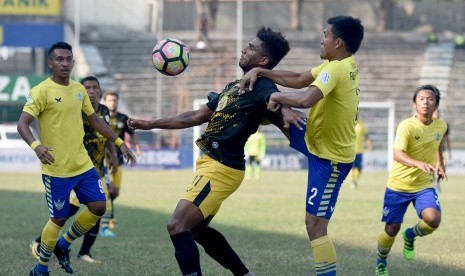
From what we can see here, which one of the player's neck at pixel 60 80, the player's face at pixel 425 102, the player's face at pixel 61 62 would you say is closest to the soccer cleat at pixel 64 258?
the player's neck at pixel 60 80

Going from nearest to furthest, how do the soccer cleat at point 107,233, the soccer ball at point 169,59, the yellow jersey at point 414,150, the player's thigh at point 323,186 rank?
1. the player's thigh at point 323,186
2. the soccer ball at point 169,59
3. the yellow jersey at point 414,150
4. the soccer cleat at point 107,233

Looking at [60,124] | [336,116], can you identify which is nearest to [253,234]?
[60,124]

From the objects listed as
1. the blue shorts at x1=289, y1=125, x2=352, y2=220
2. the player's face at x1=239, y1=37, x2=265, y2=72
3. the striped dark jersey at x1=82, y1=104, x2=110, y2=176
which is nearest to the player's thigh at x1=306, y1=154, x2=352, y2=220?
the blue shorts at x1=289, y1=125, x2=352, y2=220

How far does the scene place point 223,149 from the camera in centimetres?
853

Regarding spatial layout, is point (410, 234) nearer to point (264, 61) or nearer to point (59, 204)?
point (264, 61)

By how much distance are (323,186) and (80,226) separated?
3.21m

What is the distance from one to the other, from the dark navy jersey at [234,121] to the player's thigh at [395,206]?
306 cm

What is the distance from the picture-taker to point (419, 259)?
12.5 meters

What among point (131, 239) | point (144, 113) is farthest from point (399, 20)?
point (131, 239)

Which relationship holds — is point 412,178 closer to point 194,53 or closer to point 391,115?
point 391,115

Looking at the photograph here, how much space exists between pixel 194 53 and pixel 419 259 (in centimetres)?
3615

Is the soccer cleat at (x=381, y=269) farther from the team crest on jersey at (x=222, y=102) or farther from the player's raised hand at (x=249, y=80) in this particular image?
the player's raised hand at (x=249, y=80)

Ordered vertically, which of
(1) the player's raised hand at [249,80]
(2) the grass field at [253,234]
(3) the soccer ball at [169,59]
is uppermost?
(3) the soccer ball at [169,59]

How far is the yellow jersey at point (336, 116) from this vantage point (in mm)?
8234
